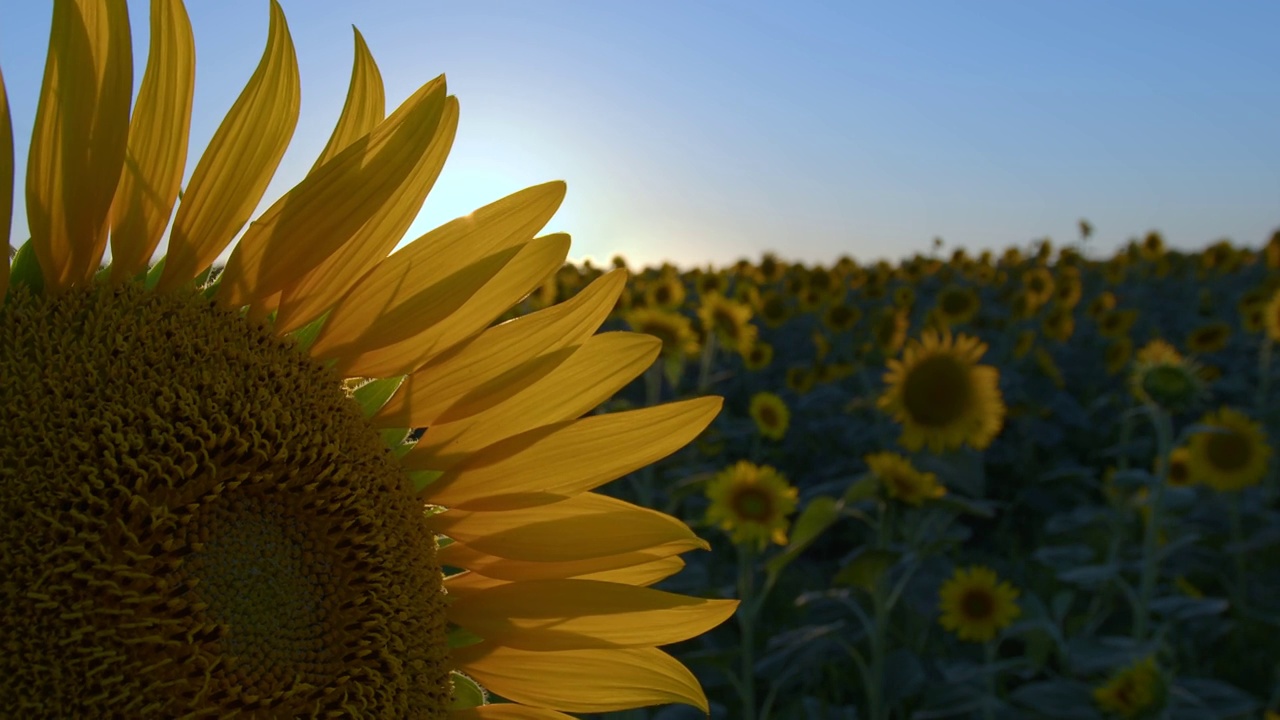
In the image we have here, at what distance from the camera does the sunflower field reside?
3.10 meters

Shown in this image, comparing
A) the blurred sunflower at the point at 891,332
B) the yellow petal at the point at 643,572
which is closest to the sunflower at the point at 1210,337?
the blurred sunflower at the point at 891,332

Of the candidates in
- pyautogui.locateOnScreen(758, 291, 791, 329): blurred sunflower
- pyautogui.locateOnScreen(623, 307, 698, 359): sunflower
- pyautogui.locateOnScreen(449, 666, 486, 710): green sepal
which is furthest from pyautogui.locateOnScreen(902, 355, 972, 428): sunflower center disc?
pyautogui.locateOnScreen(449, 666, 486, 710): green sepal

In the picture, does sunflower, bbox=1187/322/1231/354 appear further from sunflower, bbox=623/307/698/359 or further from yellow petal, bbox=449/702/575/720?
yellow petal, bbox=449/702/575/720

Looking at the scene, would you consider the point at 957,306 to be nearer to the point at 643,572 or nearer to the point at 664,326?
the point at 664,326

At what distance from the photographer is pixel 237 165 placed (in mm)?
828

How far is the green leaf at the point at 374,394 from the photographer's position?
92 centimetres

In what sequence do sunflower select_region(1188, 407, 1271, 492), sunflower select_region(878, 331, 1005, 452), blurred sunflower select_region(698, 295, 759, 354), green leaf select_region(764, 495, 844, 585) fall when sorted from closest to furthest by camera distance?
1. green leaf select_region(764, 495, 844, 585)
2. sunflower select_region(878, 331, 1005, 452)
3. sunflower select_region(1188, 407, 1271, 492)
4. blurred sunflower select_region(698, 295, 759, 354)

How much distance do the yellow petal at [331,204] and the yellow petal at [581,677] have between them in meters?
0.40

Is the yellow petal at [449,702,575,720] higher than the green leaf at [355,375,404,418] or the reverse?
the reverse

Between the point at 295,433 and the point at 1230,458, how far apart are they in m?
4.74

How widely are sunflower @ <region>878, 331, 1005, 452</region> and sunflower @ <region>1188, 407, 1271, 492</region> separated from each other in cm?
109

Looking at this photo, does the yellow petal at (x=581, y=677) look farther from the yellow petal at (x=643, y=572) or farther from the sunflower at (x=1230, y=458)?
the sunflower at (x=1230, y=458)

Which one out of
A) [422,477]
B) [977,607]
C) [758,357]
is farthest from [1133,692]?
[758,357]

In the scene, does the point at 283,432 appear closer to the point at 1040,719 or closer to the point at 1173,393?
the point at 1040,719
